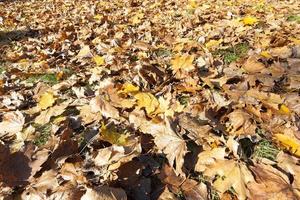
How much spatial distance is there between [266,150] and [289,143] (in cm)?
12

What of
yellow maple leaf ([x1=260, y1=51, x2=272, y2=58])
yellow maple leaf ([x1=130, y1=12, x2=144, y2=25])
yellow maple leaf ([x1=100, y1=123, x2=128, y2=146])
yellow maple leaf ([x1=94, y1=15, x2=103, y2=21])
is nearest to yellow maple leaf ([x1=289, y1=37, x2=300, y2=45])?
yellow maple leaf ([x1=260, y1=51, x2=272, y2=58])

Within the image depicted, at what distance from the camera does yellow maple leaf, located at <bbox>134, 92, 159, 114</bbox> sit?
2234 mm

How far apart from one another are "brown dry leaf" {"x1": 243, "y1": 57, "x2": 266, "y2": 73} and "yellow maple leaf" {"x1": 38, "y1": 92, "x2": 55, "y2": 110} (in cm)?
141

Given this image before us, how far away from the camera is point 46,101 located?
252 cm

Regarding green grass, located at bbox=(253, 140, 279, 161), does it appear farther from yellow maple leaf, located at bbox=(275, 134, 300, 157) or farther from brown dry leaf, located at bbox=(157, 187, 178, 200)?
brown dry leaf, located at bbox=(157, 187, 178, 200)

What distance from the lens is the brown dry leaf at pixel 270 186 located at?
5.04ft

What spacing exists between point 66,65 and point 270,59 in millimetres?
1847

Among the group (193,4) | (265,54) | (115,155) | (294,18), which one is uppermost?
(115,155)

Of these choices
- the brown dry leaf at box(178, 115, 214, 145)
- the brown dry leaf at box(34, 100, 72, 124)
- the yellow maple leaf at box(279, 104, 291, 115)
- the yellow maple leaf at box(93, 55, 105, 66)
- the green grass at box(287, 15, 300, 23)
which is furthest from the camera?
the green grass at box(287, 15, 300, 23)

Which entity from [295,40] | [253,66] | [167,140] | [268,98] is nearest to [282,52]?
[253,66]

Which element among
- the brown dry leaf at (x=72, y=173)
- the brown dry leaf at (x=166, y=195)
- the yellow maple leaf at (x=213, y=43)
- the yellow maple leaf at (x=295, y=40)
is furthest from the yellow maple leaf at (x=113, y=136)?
the yellow maple leaf at (x=295, y=40)

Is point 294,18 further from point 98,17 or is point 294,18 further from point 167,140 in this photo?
point 167,140

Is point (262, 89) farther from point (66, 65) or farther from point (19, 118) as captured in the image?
point (66, 65)

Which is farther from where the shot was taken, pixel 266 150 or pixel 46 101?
pixel 46 101
